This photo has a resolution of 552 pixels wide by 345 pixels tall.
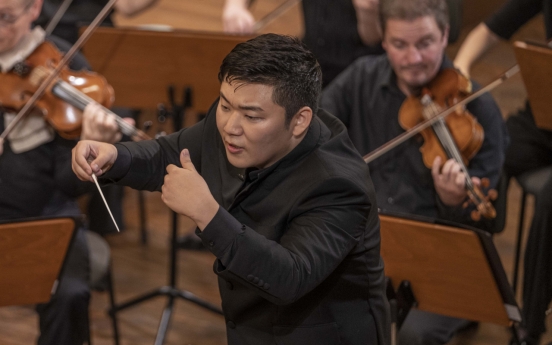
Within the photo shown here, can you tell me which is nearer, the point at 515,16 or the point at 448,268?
the point at 448,268

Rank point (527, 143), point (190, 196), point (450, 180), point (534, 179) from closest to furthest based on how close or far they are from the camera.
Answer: point (190, 196), point (450, 180), point (534, 179), point (527, 143)

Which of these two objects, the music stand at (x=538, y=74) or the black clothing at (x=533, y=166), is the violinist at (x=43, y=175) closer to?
the music stand at (x=538, y=74)

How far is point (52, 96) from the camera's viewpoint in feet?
7.48

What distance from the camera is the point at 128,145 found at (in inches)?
60.4

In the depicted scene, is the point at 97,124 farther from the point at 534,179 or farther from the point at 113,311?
the point at 534,179

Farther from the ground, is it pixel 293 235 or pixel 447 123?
pixel 293 235

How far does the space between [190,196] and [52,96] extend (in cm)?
119

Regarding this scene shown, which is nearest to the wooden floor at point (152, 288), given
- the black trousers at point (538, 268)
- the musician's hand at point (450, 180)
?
the black trousers at point (538, 268)

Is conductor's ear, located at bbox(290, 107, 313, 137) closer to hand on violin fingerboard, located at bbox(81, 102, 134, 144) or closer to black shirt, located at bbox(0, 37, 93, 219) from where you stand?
hand on violin fingerboard, located at bbox(81, 102, 134, 144)

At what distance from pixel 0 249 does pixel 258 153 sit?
2.61ft

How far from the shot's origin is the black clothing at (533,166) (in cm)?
239

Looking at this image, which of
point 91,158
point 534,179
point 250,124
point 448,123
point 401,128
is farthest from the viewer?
point 534,179

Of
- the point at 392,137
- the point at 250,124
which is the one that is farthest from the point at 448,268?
the point at 250,124

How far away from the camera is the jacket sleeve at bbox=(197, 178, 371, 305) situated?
1248 mm
